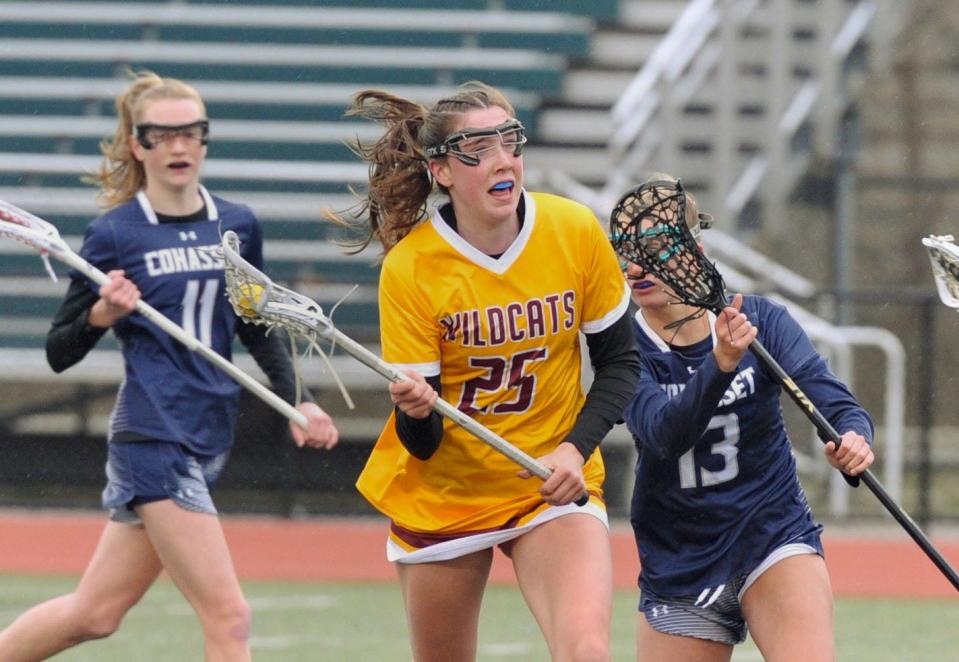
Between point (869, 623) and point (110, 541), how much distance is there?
4194mm

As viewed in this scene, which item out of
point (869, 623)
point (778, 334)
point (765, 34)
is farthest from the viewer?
point (765, 34)

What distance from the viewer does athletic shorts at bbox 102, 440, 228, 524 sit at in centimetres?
523

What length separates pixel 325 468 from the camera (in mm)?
11281

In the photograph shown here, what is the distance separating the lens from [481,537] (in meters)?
4.54

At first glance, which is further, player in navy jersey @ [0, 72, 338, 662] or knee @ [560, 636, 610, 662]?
player in navy jersey @ [0, 72, 338, 662]

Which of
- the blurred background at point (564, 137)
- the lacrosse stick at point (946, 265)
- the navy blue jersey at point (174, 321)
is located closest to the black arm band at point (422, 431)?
the navy blue jersey at point (174, 321)

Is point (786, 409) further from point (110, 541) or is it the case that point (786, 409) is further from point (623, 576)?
point (110, 541)

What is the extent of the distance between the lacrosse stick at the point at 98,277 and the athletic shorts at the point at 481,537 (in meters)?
0.66

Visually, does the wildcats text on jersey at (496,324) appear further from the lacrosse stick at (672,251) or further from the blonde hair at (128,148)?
the blonde hair at (128,148)

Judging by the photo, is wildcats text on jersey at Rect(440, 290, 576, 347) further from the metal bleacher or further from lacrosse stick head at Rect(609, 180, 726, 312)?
the metal bleacher

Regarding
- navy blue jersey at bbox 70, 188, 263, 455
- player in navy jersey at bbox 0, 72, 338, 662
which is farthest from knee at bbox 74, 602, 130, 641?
navy blue jersey at bbox 70, 188, 263, 455

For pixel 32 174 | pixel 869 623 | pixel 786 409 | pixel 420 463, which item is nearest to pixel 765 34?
pixel 786 409

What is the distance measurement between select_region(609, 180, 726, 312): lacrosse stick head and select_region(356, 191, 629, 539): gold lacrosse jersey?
0.85 feet

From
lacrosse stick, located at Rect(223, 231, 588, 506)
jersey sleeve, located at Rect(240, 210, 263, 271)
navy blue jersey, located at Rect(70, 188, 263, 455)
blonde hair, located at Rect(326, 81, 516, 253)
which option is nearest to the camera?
lacrosse stick, located at Rect(223, 231, 588, 506)
